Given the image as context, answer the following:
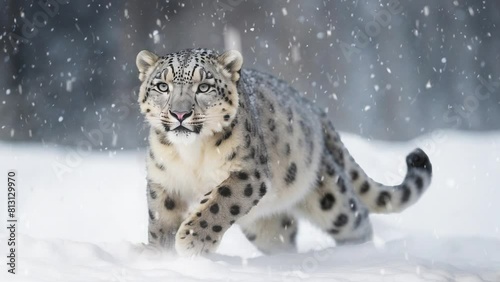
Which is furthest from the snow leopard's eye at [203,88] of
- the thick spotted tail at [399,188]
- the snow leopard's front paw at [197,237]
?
the thick spotted tail at [399,188]

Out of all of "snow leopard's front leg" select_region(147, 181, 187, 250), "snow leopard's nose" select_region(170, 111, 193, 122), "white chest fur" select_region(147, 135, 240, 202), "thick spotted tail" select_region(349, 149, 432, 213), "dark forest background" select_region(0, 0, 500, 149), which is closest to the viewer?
"snow leopard's nose" select_region(170, 111, 193, 122)

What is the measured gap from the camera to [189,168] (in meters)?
4.02

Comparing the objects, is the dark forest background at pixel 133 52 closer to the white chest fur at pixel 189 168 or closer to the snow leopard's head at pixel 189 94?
the white chest fur at pixel 189 168

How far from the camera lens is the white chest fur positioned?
3.98 m

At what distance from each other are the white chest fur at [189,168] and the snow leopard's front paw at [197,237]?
0.79ft

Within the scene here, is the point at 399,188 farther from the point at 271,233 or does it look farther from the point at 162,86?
the point at 162,86

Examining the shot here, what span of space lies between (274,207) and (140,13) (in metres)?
3.96

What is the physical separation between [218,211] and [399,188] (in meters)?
1.62

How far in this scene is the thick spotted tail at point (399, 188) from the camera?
5.12 metres

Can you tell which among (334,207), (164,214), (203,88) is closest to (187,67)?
(203,88)

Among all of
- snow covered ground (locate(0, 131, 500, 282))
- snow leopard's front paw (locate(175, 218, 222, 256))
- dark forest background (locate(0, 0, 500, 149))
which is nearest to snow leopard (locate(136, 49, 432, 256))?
snow leopard's front paw (locate(175, 218, 222, 256))

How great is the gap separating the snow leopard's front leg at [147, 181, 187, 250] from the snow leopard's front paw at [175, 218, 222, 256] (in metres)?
0.35

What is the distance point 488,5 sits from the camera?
884cm

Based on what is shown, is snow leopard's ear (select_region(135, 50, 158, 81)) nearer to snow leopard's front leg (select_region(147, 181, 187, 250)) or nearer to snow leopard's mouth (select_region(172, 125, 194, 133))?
snow leopard's mouth (select_region(172, 125, 194, 133))
